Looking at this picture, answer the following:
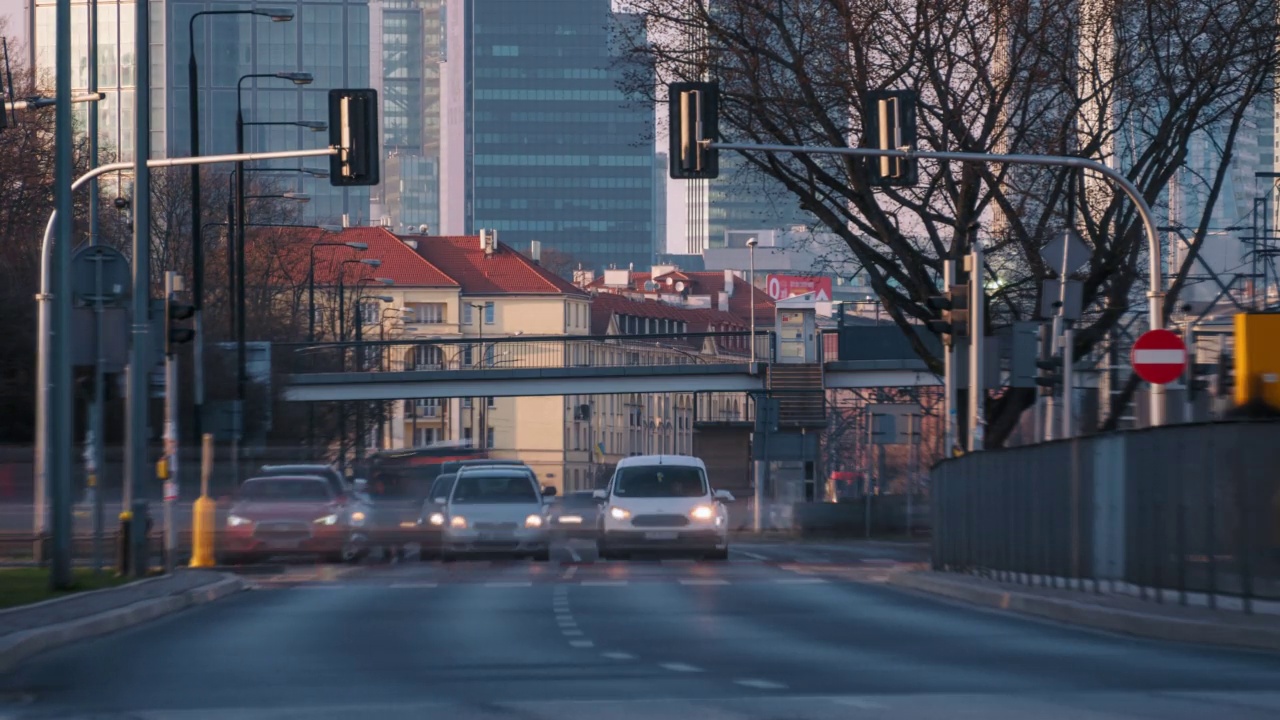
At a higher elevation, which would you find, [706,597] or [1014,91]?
[1014,91]

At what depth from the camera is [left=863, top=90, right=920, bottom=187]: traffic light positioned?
2344 cm

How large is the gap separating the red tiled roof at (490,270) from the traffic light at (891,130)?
11150 cm

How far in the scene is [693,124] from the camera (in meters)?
23.1

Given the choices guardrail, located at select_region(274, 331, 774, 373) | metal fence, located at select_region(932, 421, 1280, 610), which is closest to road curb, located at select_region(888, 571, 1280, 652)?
metal fence, located at select_region(932, 421, 1280, 610)

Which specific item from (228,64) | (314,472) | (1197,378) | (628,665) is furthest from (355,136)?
(228,64)

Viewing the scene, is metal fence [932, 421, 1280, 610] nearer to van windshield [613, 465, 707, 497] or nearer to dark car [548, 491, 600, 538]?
van windshield [613, 465, 707, 497]

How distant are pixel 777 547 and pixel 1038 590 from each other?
23.8 m

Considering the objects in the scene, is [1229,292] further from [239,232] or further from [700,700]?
[700,700]

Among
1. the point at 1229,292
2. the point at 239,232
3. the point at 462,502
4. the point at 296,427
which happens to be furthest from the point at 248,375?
the point at 1229,292

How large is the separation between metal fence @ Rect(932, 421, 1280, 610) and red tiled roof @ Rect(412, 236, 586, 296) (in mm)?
113487

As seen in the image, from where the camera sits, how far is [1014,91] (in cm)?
3575

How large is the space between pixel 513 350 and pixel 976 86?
6666 centimetres

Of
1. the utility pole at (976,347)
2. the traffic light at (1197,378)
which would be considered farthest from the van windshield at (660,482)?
the traffic light at (1197,378)

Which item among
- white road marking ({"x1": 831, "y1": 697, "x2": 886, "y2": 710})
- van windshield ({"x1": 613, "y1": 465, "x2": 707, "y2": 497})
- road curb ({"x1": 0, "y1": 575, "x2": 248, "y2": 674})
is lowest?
road curb ({"x1": 0, "y1": 575, "x2": 248, "y2": 674})
